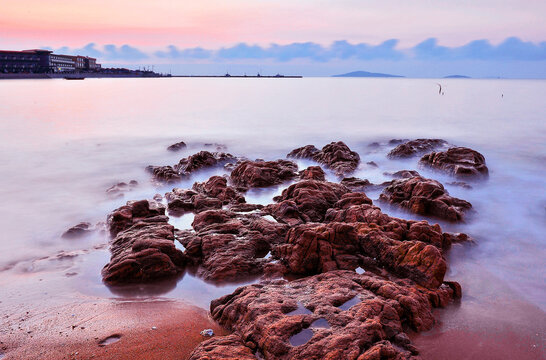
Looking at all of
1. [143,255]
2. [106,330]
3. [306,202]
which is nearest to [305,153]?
[306,202]

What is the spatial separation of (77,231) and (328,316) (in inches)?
282

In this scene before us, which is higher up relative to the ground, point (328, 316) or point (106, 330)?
point (328, 316)

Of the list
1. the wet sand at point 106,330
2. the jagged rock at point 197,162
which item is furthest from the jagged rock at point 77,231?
the jagged rock at point 197,162

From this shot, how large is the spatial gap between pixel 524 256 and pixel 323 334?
6341mm

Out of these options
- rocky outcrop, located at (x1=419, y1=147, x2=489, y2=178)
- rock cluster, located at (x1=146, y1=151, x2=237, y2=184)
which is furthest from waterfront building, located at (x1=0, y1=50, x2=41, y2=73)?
rocky outcrop, located at (x1=419, y1=147, x2=489, y2=178)

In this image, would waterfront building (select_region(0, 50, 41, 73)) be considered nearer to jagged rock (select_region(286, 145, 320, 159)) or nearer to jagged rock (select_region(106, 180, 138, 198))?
jagged rock (select_region(286, 145, 320, 159))

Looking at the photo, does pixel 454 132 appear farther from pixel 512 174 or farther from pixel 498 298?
pixel 498 298

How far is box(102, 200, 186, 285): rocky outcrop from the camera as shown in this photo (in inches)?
295

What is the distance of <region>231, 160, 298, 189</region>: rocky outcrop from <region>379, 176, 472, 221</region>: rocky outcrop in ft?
12.3

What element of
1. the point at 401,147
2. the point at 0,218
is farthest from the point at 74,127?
the point at 401,147

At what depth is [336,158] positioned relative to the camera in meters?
17.7

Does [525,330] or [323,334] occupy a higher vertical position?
[323,334]

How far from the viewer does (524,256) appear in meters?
9.00

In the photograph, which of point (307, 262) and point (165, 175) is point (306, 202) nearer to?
point (307, 262)
